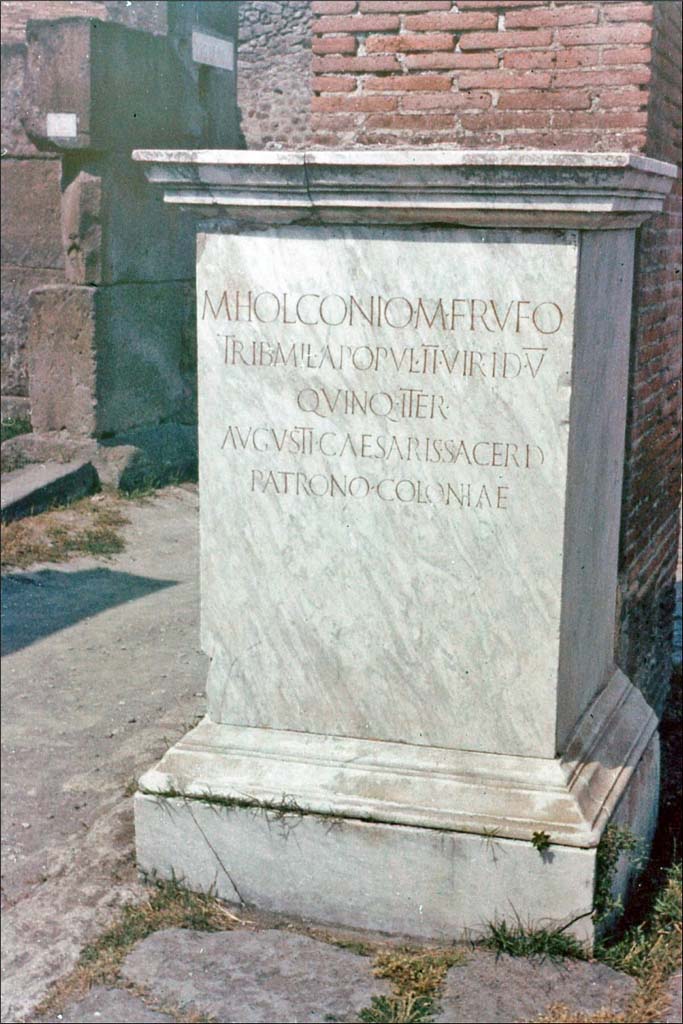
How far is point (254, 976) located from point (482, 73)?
274 centimetres

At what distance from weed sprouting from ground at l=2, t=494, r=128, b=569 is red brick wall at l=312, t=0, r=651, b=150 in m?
1.52

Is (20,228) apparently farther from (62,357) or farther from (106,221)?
(62,357)

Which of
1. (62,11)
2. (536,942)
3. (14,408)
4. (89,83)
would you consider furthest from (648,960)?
(62,11)

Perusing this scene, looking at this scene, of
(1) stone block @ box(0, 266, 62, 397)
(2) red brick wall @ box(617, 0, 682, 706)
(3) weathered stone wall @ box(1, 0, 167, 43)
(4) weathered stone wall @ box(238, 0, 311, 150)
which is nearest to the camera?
(2) red brick wall @ box(617, 0, 682, 706)

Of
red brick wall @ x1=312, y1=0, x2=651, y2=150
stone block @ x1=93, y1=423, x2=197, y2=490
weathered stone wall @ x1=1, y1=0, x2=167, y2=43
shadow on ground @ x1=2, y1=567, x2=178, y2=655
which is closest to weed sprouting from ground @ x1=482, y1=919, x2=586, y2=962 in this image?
shadow on ground @ x1=2, y1=567, x2=178, y2=655

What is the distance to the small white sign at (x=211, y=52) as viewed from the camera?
342 inches

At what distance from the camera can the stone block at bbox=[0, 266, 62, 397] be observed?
8.38 m

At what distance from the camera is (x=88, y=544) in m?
4.48

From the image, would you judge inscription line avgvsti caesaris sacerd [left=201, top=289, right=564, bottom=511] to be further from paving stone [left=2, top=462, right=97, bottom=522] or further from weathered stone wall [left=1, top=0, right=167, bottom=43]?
weathered stone wall [left=1, top=0, right=167, bottom=43]

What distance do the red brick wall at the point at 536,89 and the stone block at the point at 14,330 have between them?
4.58 meters

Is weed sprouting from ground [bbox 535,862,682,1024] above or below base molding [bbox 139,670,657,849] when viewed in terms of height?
below

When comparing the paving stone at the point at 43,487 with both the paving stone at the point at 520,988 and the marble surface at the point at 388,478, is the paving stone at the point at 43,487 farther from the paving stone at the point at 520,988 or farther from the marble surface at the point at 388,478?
the paving stone at the point at 520,988

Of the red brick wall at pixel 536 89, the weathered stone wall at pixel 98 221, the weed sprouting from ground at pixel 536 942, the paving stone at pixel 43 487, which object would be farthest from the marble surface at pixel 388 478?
the weathered stone wall at pixel 98 221

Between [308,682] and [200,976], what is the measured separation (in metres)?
0.75
